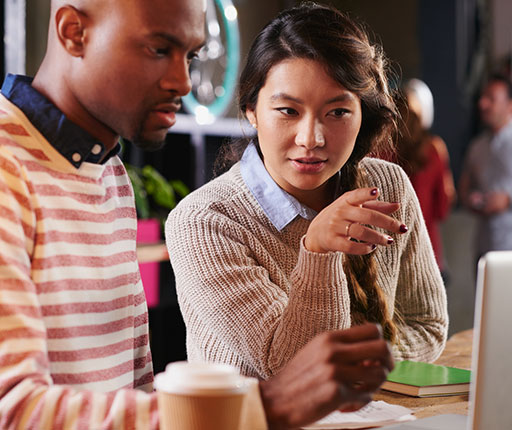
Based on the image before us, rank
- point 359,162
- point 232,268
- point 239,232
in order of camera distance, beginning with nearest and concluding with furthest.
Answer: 1. point 232,268
2. point 239,232
3. point 359,162

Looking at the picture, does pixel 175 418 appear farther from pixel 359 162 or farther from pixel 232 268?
pixel 359 162

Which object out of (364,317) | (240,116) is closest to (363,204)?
(364,317)

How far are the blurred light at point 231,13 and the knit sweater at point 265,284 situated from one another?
7.59ft

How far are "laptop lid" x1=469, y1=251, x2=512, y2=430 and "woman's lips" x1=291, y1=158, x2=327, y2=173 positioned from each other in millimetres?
670

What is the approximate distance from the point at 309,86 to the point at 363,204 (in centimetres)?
38

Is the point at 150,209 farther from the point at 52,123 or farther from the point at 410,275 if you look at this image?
the point at 52,123

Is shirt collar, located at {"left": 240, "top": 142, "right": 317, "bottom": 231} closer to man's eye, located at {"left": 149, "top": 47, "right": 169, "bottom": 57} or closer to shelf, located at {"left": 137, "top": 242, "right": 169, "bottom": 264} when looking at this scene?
man's eye, located at {"left": 149, "top": 47, "right": 169, "bottom": 57}

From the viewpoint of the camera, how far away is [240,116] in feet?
6.25

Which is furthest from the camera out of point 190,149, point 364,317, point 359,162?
point 190,149

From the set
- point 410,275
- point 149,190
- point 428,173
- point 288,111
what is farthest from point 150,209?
point 288,111

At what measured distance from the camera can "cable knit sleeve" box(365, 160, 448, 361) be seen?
1890 millimetres

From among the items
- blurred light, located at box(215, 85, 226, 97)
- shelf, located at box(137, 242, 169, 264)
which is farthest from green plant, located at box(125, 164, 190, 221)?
blurred light, located at box(215, 85, 226, 97)

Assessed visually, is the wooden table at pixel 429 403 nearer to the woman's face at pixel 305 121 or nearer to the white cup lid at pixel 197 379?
Answer: the woman's face at pixel 305 121

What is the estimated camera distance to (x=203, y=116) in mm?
4039
